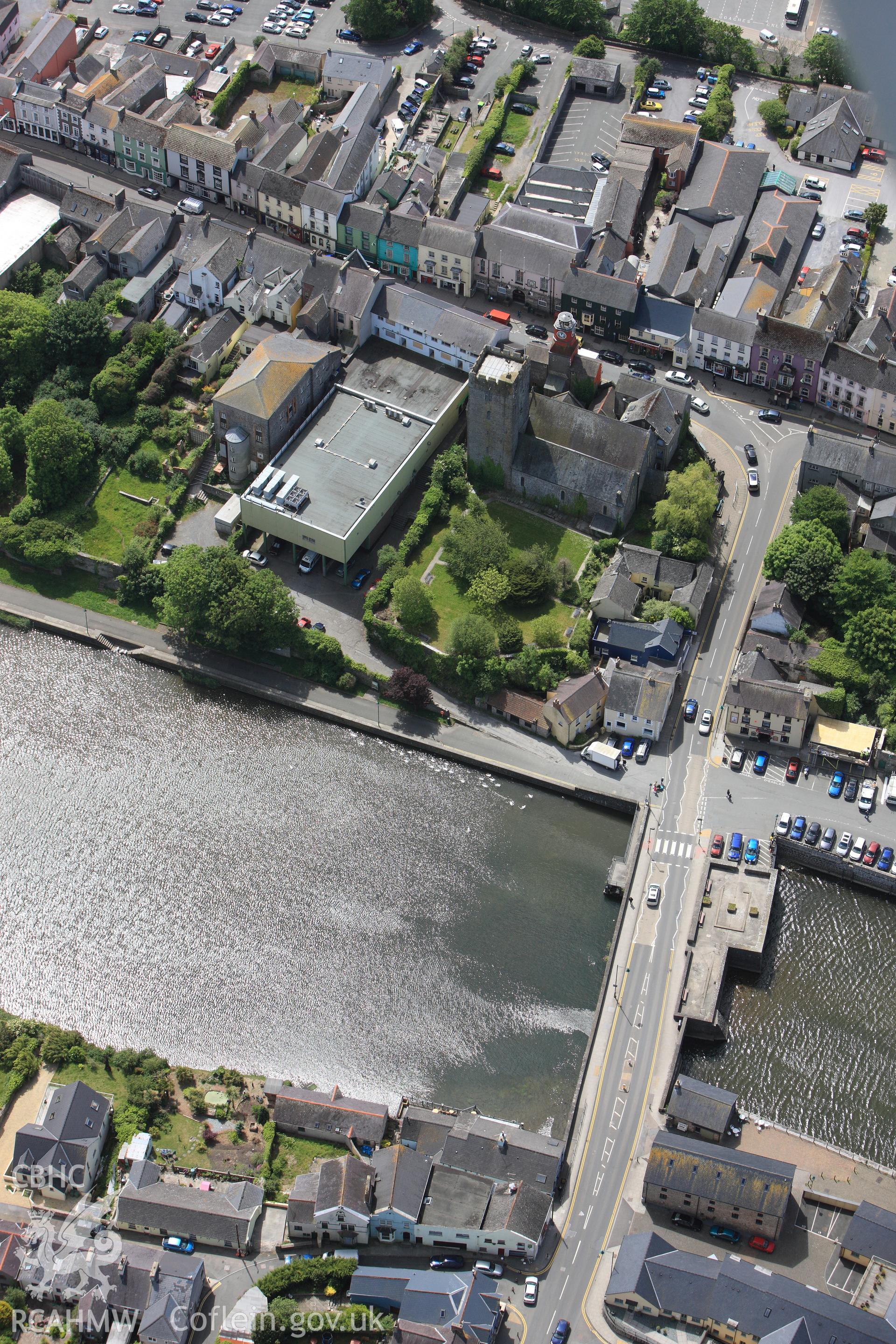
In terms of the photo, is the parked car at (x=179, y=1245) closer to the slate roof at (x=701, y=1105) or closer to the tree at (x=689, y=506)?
the slate roof at (x=701, y=1105)

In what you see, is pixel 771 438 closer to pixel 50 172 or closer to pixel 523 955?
pixel 523 955

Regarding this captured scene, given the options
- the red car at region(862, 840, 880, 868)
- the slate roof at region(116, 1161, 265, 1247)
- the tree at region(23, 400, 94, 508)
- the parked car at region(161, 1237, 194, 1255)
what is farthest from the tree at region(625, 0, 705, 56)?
the parked car at region(161, 1237, 194, 1255)

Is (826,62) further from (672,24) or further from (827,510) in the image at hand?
(827,510)

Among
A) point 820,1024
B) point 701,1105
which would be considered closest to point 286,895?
point 701,1105

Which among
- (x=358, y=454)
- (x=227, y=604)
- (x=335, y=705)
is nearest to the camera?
(x=227, y=604)

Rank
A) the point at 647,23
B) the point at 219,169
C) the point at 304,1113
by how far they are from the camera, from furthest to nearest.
A: the point at 647,23 < the point at 219,169 < the point at 304,1113

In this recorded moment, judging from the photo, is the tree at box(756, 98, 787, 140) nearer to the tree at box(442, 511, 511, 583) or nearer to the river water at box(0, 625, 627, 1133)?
the tree at box(442, 511, 511, 583)

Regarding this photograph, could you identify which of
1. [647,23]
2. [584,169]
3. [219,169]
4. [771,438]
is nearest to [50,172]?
[219,169]
